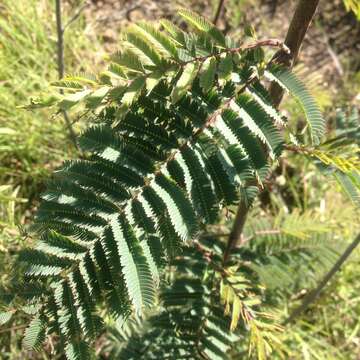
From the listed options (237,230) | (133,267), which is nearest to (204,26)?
(133,267)

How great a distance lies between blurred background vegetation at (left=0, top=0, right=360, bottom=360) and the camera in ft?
8.21

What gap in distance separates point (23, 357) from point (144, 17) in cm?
236

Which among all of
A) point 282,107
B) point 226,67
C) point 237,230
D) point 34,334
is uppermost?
point 282,107

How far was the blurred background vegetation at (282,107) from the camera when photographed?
250 cm

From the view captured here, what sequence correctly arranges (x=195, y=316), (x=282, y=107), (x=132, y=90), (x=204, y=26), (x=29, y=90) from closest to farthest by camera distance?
(x=132, y=90) → (x=204, y=26) → (x=195, y=316) → (x=29, y=90) → (x=282, y=107)

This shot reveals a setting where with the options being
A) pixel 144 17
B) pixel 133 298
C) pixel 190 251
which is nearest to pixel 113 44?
pixel 144 17

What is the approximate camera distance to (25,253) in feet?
4.71

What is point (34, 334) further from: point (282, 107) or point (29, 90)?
Answer: point (282, 107)

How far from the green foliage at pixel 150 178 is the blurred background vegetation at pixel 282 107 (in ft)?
2.30

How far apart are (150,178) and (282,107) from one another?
2.01m

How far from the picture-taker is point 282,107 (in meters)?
3.31

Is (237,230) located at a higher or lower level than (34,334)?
higher

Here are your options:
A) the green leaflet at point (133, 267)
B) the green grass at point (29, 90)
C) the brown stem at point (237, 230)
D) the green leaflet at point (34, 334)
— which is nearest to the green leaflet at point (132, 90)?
the green leaflet at point (133, 267)

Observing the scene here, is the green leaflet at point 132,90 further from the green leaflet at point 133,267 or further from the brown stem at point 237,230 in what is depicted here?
the brown stem at point 237,230
